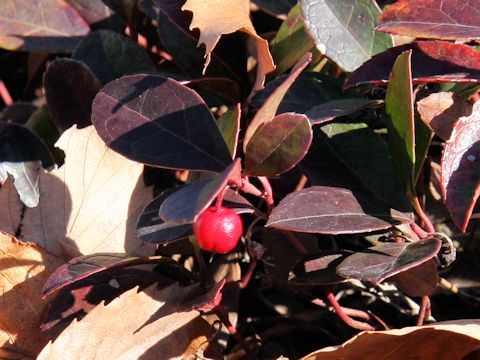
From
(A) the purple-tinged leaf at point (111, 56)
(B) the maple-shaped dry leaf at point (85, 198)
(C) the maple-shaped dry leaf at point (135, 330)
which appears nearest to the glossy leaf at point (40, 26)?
(A) the purple-tinged leaf at point (111, 56)

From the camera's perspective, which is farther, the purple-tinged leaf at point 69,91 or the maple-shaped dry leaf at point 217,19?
the purple-tinged leaf at point 69,91

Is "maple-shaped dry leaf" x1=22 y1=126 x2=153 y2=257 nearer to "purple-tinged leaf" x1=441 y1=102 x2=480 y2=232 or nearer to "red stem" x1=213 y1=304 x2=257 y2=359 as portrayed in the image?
"red stem" x1=213 y1=304 x2=257 y2=359

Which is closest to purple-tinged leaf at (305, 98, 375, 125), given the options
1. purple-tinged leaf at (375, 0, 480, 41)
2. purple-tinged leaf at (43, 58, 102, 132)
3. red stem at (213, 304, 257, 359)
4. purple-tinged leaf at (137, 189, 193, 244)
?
purple-tinged leaf at (375, 0, 480, 41)

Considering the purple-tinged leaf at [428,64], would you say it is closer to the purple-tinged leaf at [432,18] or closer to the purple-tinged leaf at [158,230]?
the purple-tinged leaf at [432,18]

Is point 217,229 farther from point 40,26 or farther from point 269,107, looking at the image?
point 40,26

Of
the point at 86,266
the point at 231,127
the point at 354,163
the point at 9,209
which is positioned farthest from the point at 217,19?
the point at 9,209
